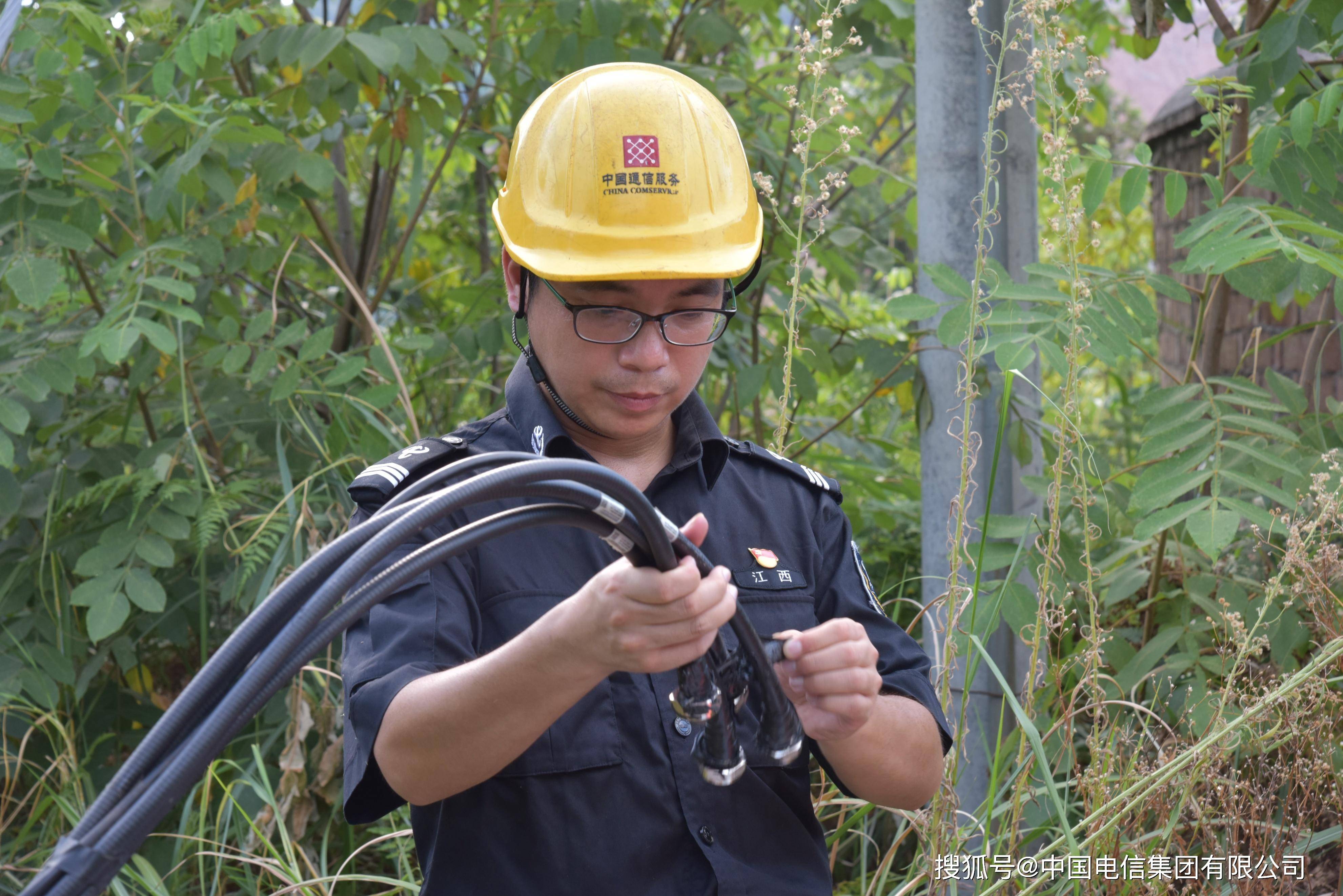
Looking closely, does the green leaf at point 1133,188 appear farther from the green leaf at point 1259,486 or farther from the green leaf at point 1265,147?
the green leaf at point 1259,486

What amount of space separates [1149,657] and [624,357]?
1673 mm

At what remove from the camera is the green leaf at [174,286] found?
2.60 m

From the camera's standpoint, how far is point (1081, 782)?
1914mm

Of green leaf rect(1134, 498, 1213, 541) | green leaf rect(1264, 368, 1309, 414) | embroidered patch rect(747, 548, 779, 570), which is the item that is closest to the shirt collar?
embroidered patch rect(747, 548, 779, 570)

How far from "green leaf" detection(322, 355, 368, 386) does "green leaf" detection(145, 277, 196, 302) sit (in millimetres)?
382

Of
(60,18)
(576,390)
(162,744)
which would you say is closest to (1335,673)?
(576,390)

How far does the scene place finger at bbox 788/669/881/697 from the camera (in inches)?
51.4

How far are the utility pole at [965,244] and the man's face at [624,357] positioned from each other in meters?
1.11

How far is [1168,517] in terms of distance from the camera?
2279 millimetres

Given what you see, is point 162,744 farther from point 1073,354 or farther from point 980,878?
point 1073,354

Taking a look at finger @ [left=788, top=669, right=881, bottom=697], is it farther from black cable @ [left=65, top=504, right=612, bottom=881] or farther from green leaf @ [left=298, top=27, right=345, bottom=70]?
green leaf @ [left=298, top=27, right=345, bottom=70]

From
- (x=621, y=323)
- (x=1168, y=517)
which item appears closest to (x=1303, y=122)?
(x=1168, y=517)

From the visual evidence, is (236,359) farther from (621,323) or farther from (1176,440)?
(1176,440)

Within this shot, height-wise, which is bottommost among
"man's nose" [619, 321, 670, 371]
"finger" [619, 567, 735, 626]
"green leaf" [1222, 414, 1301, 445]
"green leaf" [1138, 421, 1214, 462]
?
"green leaf" [1138, 421, 1214, 462]
